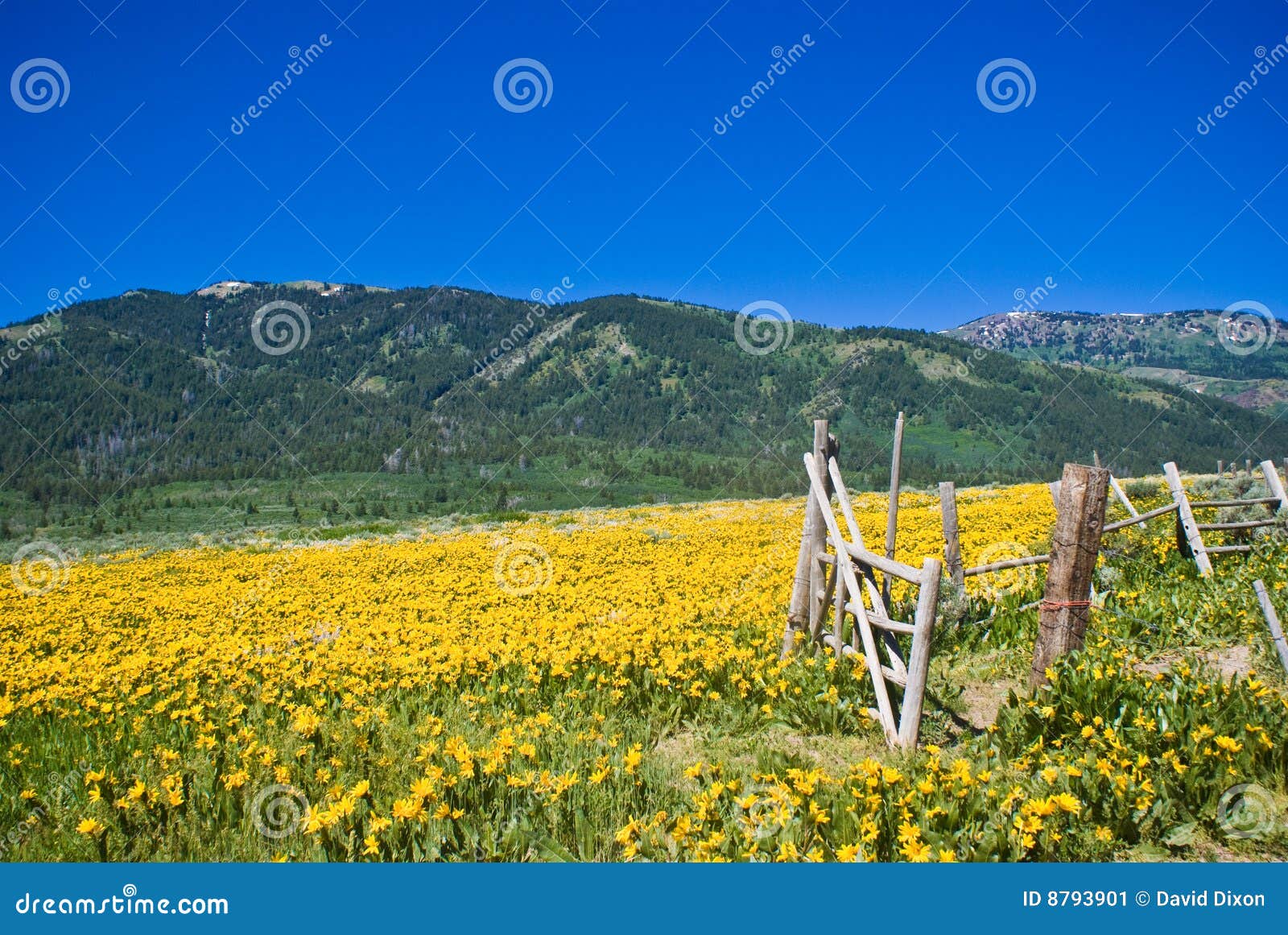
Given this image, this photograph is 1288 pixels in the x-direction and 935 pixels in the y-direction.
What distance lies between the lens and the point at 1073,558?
6.39 metres

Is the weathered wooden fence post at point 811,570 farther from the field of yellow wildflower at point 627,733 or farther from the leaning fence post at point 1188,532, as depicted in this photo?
the leaning fence post at point 1188,532

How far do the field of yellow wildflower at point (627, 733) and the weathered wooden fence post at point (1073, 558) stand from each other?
0.52 metres

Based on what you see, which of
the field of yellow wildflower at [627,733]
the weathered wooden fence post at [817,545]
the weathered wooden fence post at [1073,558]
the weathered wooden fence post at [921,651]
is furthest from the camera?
the weathered wooden fence post at [817,545]

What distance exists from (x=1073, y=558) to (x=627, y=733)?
443cm

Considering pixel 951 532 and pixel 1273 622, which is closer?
pixel 1273 622

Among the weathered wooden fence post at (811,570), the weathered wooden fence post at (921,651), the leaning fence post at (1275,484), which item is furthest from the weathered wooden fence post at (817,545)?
the leaning fence post at (1275,484)

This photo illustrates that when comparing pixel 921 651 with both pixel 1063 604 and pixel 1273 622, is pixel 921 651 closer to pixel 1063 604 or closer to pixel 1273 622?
pixel 1063 604

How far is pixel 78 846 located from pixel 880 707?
6202mm

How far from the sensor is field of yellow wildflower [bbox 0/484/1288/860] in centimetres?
445

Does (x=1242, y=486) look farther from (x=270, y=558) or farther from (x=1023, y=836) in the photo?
(x=270, y=558)

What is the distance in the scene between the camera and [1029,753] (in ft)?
17.3

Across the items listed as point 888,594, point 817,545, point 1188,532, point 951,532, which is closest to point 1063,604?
point 888,594

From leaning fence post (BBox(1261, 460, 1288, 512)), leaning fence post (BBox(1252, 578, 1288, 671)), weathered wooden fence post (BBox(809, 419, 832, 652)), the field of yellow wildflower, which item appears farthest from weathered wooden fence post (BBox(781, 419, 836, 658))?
leaning fence post (BBox(1261, 460, 1288, 512))

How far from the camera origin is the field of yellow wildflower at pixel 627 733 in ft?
14.6
